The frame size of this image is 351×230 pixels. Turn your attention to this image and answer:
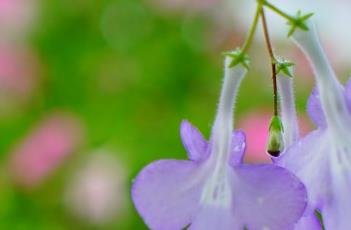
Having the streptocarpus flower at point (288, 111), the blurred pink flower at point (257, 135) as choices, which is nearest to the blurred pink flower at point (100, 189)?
the blurred pink flower at point (257, 135)

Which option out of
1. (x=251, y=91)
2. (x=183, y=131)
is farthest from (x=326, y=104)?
(x=251, y=91)

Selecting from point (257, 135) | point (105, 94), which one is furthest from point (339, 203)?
point (105, 94)

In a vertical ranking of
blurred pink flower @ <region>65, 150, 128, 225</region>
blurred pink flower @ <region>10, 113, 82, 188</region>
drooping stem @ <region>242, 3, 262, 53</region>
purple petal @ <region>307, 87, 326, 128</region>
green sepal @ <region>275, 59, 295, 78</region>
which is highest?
drooping stem @ <region>242, 3, 262, 53</region>

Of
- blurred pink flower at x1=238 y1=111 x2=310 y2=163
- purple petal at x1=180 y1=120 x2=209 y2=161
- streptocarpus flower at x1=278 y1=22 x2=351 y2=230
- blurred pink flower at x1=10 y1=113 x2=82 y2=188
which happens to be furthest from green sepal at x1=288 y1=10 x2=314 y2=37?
blurred pink flower at x1=10 y1=113 x2=82 y2=188

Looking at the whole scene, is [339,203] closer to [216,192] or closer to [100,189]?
[216,192]

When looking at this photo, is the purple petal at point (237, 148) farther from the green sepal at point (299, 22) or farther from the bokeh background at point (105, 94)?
the bokeh background at point (105, 94)

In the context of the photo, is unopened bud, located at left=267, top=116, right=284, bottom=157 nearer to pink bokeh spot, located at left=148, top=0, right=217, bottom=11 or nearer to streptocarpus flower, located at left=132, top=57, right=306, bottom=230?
streptocarpus flower, located at left=132, top=57, right=306, bottom=230

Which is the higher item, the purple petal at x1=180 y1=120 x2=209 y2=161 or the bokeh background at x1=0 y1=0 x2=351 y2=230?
the purple petal at x1=180 y1=120 x2=209 y2=161
